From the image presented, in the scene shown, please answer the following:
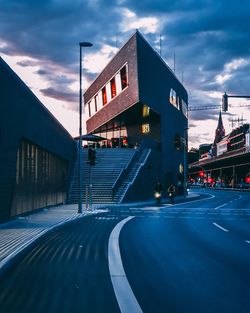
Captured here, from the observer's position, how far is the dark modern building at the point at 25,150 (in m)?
16.2

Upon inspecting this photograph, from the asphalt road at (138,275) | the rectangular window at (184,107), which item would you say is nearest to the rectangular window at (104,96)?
the rectangular window at (184,107)

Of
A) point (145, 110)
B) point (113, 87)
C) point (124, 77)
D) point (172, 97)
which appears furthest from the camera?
point (172, 97)

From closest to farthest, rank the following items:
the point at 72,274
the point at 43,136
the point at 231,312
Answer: the point at 231,312
the point at 72,274
the point at 43,136

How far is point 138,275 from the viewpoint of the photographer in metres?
7.55

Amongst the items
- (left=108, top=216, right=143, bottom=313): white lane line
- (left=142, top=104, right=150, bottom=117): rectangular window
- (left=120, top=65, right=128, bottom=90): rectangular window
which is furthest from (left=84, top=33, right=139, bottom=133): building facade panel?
(left=108, top=216, right=143, bottom=313): white lane line

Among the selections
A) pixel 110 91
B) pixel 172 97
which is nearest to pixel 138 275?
pixel 110 91

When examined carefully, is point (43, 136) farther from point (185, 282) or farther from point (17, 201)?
point (185, 282)

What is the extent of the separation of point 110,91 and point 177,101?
10025mm

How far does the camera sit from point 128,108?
45.8m

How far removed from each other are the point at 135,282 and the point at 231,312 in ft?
6.54

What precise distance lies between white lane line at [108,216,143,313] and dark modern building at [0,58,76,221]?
281 inches

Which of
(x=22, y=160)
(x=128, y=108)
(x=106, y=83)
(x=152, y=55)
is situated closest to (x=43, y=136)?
(x=22, y=160)

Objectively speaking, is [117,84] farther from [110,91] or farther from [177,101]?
[177,101]

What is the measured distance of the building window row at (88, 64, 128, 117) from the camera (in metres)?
47.8
